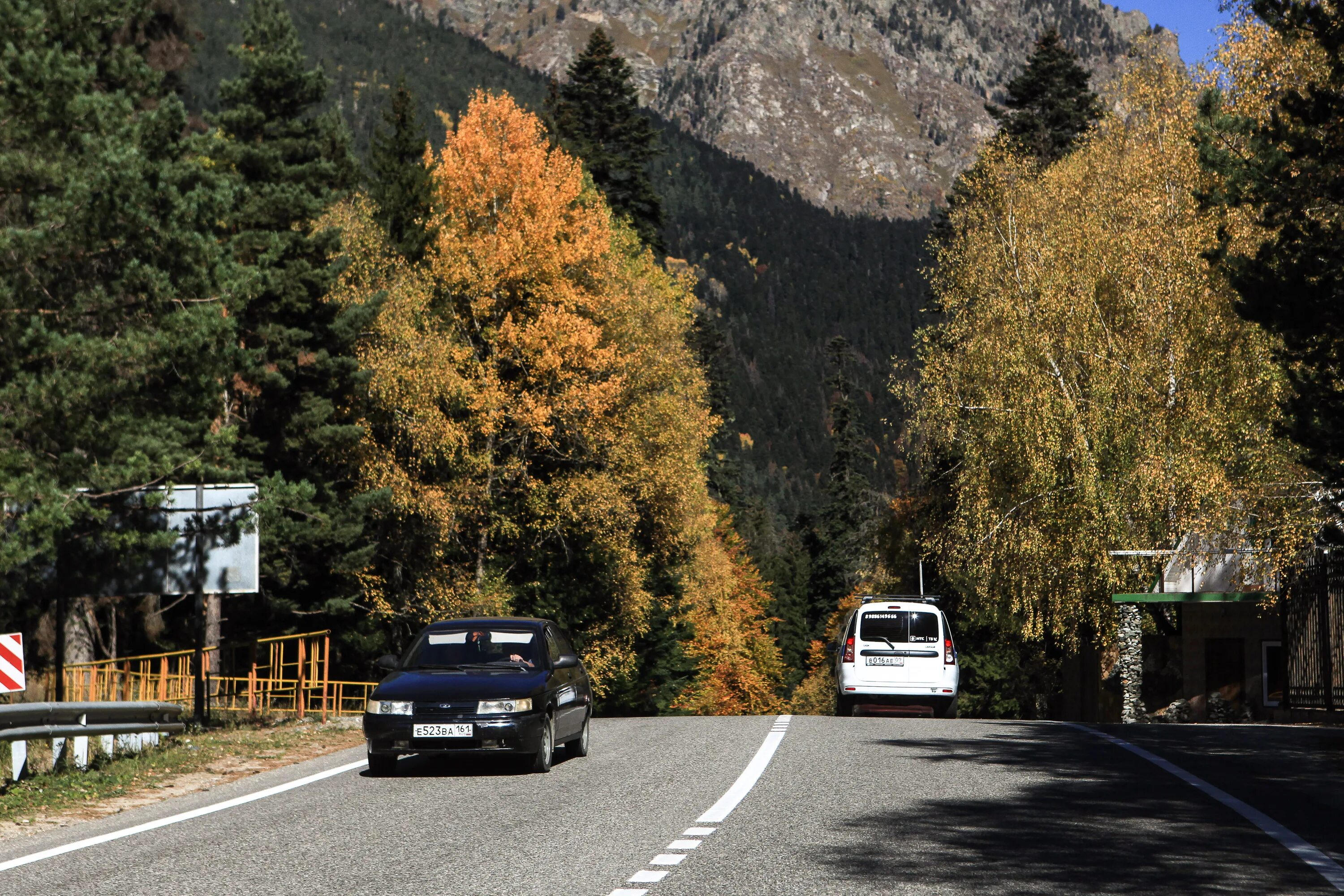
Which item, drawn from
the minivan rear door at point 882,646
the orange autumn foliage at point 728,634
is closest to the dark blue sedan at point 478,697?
the minivan rear door at point 882,646

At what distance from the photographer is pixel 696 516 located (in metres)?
40.8

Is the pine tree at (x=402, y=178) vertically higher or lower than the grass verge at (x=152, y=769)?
higher

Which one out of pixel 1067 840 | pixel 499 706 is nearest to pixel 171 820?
pixel 499 706

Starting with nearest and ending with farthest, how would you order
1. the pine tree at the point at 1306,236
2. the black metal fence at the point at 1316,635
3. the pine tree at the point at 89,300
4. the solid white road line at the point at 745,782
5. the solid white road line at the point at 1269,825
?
1. the solid white road line at the point at 1269,825
2. the solid white road line at the point at 745,782
3. the pine tree at the point at 1306,236
4. the pine tree at the point at 89,300
5. the black metal fence at the point at 1316,635

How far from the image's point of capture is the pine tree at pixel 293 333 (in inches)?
1324

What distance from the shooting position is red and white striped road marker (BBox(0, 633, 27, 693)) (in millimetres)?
13656

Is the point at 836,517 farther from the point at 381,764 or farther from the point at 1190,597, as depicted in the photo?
→ the point at 381,764

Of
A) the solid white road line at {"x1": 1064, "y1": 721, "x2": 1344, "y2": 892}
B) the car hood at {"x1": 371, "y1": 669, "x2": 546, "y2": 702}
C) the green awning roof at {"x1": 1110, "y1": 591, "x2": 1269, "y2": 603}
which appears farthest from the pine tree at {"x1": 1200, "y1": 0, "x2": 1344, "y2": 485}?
the green awning roof at {"x1": 1110, "y1": 591, "x2": 1269, "y2": 603}

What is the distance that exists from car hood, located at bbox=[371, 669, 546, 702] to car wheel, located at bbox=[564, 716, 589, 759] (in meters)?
1.35

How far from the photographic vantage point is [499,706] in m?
13.2

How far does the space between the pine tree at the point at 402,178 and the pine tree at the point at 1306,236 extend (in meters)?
26.3

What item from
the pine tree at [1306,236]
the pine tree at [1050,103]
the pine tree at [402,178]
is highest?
the pine tree at [1050,103]

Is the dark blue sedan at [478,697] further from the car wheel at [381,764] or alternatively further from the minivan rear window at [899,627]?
the minivan rear window at [899,627]

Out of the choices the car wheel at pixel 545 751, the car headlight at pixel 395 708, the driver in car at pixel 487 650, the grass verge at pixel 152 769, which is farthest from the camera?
the driver in car at pixel 487 650
